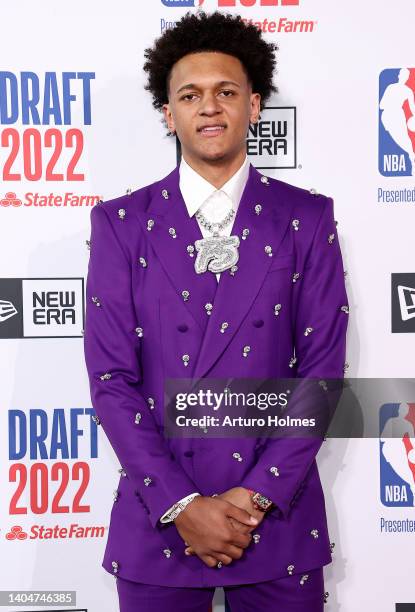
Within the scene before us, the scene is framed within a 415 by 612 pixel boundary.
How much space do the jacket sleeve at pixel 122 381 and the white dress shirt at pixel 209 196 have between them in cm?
19

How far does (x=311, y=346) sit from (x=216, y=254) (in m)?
0.29

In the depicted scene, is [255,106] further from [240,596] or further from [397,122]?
[240,596]

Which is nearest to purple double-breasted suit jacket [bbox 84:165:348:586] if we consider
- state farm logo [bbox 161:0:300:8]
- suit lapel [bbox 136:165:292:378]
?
suit lapel [bbox 136:165:292:378]

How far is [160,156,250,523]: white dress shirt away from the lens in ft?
6.16

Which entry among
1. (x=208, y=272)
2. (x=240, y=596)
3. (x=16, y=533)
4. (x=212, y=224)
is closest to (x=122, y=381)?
(x=208, y=272)

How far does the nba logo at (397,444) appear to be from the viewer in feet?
7.77

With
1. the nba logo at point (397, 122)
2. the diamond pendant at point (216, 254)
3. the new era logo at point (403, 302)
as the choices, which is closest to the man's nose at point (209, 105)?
the diamond pendant at point (216, 254)

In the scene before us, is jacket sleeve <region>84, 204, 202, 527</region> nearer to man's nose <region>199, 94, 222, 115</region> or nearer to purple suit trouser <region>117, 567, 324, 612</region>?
purple suit trouser <region>117, 567, 324, 612</region>

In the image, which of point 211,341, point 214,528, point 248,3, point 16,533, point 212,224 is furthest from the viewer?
point 16,533

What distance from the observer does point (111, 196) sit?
2.31 metres

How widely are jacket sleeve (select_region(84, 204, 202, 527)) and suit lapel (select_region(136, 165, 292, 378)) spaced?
4.1 inches

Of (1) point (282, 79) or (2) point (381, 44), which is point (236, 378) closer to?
(1) point (282, 79)

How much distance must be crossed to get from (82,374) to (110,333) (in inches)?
23.6

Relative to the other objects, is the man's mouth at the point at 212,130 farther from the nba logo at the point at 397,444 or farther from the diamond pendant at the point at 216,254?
the nba logo at the point at 397,444
